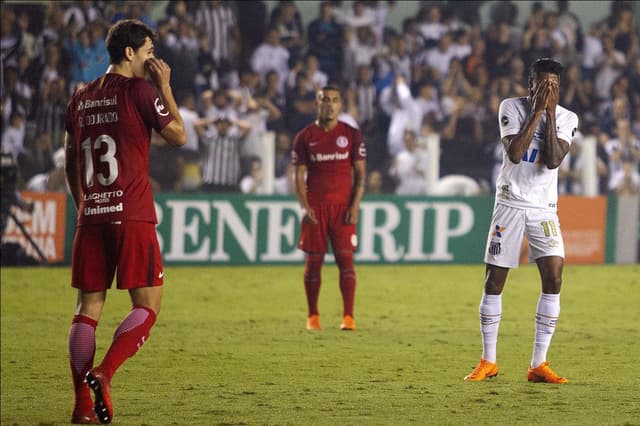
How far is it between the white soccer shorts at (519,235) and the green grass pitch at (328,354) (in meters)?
0.78

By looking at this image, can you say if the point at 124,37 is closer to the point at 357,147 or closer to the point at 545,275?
the point at 545,275

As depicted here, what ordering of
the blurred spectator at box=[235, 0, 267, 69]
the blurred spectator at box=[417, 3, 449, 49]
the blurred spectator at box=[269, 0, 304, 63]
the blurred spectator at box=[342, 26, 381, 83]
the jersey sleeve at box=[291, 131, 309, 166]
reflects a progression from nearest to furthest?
the jersey sleeve at box=[291, 131, 309, 166] → the blurred spectator at box=[235, 0, 267, 69] → the blurred spectator at box=[269, 0, 304, 63] → the blurred spectator at box=[342, 26, 381, 83] → the blurred spectator at box=[417, 3, 449, 49]

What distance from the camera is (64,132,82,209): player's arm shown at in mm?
5922

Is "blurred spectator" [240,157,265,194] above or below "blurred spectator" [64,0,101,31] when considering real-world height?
below

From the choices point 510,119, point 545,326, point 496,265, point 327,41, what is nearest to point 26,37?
point 327,41

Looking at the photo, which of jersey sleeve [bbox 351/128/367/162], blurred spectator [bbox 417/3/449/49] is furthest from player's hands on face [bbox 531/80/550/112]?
blurred spectator [bbox 417/3/449/49]

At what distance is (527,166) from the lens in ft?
23.8

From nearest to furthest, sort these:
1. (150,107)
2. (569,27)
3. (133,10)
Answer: (150,107)
(133,10)
(569,27)

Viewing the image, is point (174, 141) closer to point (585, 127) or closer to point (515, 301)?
point (515, 301)

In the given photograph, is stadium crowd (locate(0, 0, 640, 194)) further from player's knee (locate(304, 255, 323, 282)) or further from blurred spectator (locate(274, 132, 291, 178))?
player's knee (locate(304, 255, 323, 282))

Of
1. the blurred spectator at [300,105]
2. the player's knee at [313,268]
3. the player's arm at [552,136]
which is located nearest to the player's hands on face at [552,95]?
the player's arm at [552,136]

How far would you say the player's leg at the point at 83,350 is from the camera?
5.65 meters

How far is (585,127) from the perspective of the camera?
1925cm

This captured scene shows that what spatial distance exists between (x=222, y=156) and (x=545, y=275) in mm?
9479
